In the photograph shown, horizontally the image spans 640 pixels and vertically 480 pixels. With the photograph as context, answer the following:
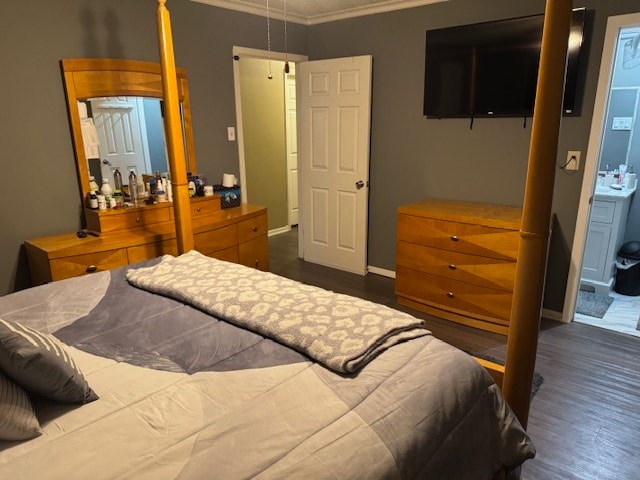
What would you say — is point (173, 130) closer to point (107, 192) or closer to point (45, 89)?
point (107, 192)

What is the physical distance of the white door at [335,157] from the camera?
4.02 m

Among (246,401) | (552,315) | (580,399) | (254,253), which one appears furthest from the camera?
(254,253)

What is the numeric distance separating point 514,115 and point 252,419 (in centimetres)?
302

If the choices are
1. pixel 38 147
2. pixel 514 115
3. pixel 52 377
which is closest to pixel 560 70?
pixel 52 377

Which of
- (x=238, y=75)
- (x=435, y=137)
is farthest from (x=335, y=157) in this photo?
(x=238, y=75)

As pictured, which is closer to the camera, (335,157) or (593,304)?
(593,304)

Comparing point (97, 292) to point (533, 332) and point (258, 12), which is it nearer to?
point (533, 332)

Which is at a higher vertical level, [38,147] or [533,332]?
[38,147]

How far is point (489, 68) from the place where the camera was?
322cm

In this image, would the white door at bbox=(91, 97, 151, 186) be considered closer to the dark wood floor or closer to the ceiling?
the ceiling

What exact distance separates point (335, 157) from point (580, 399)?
282 cm

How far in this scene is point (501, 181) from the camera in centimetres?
342

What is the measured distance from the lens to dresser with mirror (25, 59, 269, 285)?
8.98 feet

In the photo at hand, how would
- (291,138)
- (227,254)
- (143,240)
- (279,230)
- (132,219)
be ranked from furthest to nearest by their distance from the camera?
(279,230), (291,138), (227,254), (132,219), (143,240)
